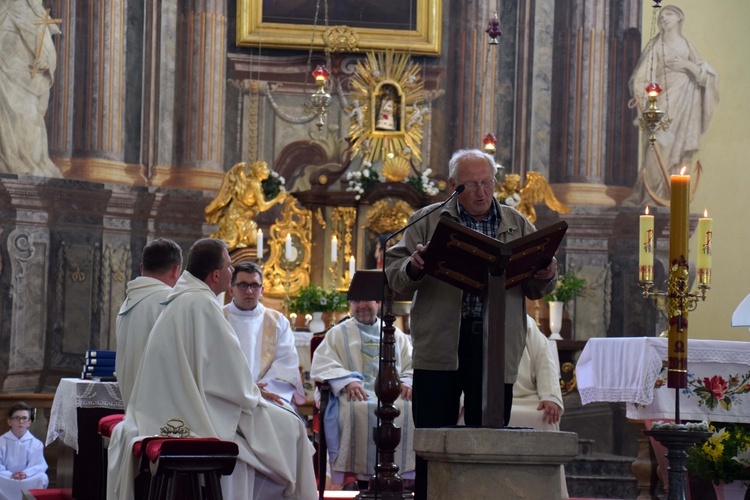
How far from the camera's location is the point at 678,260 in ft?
16.8

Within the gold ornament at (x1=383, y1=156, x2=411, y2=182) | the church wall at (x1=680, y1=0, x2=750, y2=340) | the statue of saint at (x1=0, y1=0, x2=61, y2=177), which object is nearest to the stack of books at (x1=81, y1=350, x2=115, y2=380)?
the statue of saint at (x1=0, y1=0, x2=61, y2=177)

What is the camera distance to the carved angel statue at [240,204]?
35.3 ft

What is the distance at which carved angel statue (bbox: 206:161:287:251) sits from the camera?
10.8 meters

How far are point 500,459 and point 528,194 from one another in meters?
7.51

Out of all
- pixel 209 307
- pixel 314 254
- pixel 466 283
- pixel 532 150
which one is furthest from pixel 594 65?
pixel 466 283

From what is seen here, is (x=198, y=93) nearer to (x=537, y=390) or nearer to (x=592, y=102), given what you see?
(x=592, y=102)

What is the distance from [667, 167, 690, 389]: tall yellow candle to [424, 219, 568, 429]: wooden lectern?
0.83m

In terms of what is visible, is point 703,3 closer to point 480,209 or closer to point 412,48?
point 412,48

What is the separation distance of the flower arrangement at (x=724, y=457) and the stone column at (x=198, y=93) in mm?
6035

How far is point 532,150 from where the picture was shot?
11773mm

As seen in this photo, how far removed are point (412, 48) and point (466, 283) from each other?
7804 millimetres

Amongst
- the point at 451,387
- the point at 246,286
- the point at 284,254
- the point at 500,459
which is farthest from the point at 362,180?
the point at 500,459

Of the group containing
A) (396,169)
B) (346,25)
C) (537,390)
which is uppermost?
(346,25)

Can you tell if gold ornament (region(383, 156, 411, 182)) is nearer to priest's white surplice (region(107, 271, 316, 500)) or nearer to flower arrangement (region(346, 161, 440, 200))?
flower arrangement (region(346, 161, 440, 200))
